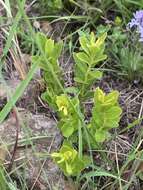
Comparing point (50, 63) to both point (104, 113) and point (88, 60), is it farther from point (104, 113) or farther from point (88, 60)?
point (104, 113)

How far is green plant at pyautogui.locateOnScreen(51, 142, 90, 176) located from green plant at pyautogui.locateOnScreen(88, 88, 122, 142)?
0.34ft

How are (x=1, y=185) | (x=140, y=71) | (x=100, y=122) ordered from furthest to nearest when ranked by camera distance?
(x=140, y=71) < (x=100, y=122) < (x=1, y=185)

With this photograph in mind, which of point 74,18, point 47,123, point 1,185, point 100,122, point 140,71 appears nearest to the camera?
point 1,185

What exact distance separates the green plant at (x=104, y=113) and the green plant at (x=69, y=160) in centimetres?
10

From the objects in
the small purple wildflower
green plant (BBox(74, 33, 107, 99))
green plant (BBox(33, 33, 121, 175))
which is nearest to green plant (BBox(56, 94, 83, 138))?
green plant (BBox(33, 33, 121, 175))

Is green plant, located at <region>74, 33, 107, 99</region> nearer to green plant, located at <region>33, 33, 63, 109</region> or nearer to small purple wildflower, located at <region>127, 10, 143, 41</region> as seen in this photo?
green plant, located at <region>33, 33, 63, 109</region>

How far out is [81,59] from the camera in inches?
62.7

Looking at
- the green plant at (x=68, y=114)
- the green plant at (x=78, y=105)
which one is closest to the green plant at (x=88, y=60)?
the green plant at (x=78, y=105)

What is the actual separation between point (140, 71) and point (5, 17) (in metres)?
0.56

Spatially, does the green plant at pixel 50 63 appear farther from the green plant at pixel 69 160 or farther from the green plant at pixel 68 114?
the green plant at pixel 69 160

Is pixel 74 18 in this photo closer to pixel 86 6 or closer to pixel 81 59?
pixel 86 6

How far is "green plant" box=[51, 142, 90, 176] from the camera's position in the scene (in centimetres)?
147

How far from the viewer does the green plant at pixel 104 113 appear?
4.96 feet

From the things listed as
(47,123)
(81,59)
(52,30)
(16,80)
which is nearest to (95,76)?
(81,59)
